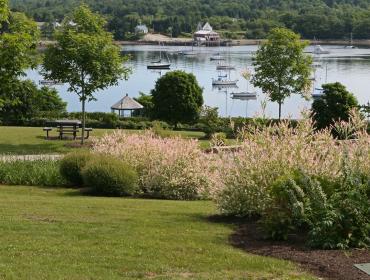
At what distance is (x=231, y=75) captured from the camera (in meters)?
101

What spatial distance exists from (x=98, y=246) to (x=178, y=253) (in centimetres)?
99

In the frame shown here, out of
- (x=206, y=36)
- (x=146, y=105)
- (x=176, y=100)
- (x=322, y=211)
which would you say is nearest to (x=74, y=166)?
(x=322, y=211)

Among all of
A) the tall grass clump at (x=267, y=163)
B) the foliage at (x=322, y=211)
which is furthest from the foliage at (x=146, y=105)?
the foliage at (x=322, y=211)

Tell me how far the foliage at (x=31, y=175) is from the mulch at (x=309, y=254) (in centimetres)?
781

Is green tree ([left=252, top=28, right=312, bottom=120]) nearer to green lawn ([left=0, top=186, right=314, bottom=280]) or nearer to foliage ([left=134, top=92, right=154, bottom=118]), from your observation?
foliage ([left=134, top=92, right=154, bottom=118])

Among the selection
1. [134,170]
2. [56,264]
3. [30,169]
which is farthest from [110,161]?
[56,264]

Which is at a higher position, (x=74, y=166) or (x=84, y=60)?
(x=84, y=60)

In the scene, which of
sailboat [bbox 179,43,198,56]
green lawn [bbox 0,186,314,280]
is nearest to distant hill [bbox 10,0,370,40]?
sailboat [bbox 179,43,198,56]

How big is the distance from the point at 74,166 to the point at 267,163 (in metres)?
6.67

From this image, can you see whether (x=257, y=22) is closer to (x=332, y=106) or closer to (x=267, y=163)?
(x=332, y=106)

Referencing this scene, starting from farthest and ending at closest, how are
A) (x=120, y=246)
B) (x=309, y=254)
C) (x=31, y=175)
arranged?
(x=31, y=175) < (x=120, y=246) < (x=309, y=254)

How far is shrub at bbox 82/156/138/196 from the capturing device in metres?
13.9

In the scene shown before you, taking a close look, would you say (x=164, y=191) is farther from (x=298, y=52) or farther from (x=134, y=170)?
(x=298, y=52)

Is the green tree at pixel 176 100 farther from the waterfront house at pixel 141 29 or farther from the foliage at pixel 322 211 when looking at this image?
the waterfront house at pixel 141 29
